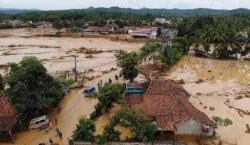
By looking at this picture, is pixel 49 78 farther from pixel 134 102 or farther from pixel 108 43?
pixel 108 43

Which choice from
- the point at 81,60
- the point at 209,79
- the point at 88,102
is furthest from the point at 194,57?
the point at 88,102

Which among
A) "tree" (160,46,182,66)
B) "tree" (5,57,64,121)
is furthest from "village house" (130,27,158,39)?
"tree" (5,57,64,121)

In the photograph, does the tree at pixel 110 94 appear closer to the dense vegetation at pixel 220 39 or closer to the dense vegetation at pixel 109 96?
the dense vegetation at pixel 109 96

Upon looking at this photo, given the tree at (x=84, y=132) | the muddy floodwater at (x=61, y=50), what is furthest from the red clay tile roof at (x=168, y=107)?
the muddy floodwater at (x=61, y=50)

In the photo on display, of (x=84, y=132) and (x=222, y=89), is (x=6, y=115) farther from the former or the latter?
(x=222, y=89)

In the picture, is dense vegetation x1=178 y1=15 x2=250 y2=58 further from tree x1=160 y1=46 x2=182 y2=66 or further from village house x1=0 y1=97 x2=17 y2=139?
village house x1=0 y1=97 x2=17 y2=139

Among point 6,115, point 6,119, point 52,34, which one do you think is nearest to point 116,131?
point 6,119

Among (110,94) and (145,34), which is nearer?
(110,94)
